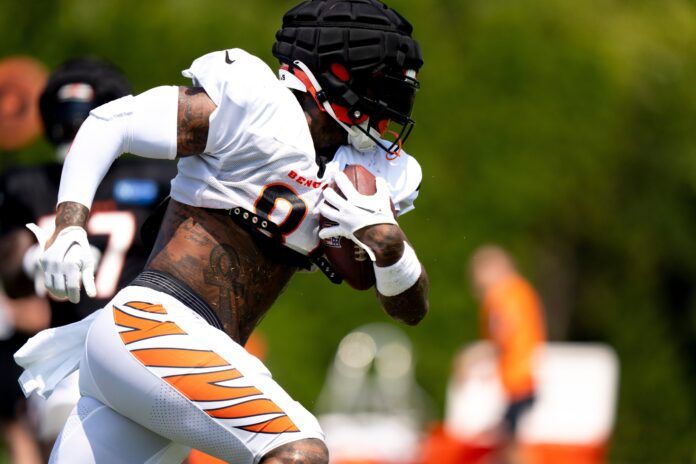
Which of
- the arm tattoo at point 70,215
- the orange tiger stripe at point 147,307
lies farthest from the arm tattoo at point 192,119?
the orange tiger stripe at point 147,307

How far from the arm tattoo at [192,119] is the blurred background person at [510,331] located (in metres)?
6.14

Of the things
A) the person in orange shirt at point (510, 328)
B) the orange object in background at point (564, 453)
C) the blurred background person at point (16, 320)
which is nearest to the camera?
the blurred background person at point (16, 320)

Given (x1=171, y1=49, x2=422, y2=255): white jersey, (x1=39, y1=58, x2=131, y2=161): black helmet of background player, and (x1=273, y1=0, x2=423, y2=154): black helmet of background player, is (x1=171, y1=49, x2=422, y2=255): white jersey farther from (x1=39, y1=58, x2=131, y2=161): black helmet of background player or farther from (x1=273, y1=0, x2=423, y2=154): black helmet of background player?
(x1=39, y1=58, x2=131, y2=161): black helmet of background player

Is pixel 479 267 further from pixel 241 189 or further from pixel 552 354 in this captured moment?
pixel 241 189

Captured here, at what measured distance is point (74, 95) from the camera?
5.57 m

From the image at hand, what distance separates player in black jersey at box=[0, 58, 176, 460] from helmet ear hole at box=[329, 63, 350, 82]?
161 cm

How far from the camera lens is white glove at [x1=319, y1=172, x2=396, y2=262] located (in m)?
3.78

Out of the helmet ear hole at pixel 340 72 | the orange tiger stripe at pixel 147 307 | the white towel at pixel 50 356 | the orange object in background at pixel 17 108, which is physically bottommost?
the white towel at pixel 50 356

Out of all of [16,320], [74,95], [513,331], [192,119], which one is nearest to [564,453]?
[513,331]

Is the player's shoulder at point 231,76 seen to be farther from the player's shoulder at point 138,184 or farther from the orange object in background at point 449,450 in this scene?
the orange object in background at point 449,450

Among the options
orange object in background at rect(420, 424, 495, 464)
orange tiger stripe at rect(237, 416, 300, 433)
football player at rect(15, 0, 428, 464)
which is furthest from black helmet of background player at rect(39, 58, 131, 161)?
orange object in background at rect(420, 424, 495, 464)

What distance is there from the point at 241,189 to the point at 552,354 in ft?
26.6

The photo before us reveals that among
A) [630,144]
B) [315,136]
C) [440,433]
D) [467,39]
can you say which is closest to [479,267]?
[440,433]

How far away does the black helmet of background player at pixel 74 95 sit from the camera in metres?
5.56
